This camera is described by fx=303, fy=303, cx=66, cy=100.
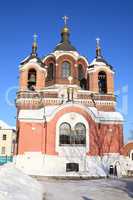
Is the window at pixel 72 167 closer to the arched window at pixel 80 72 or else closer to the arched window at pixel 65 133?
the arched window at pixel 65 133

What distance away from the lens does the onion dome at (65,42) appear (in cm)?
3356

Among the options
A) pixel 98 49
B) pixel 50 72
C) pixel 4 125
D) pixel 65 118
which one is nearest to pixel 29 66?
Answer: pixel 50 72

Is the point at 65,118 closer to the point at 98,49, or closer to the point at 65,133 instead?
the point at 65,133

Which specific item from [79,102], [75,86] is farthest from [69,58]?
[79,102]

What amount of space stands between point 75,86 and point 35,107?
191 inches

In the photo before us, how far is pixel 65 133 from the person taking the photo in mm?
27062

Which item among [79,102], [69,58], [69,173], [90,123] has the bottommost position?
[69,173]

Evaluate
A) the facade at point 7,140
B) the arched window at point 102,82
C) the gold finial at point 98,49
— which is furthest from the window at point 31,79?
the facade at point 7,140

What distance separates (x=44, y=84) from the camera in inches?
1222

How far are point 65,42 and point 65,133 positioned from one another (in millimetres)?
12496

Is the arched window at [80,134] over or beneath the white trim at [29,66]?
beneath

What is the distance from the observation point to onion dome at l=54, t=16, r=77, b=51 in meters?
33.6

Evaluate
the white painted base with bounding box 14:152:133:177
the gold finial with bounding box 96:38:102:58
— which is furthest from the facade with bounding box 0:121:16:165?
the white painted base with bounding box 14:152:133:177

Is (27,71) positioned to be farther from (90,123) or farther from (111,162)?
(111,162)
